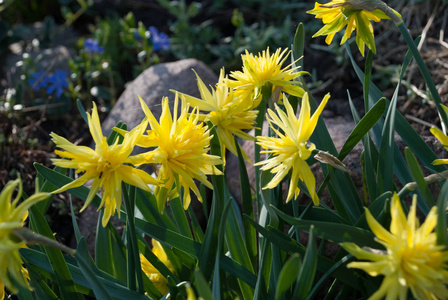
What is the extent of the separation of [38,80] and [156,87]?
0.92 metres

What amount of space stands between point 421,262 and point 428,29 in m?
2.68

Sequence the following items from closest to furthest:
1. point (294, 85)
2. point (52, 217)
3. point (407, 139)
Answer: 1. point (294, 85)
2. point (407, 139)
3. point (52, 217)

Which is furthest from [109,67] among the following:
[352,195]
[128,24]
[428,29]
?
→ [352,195]

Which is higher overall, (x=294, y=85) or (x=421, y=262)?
(x=294, y=85)

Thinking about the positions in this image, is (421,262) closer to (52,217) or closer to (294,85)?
(294,85)

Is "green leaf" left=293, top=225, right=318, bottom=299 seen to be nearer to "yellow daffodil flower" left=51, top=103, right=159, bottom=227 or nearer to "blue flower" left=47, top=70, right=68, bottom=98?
"yellow daffodil flower" left=51, top=103, right=159, bottom=227

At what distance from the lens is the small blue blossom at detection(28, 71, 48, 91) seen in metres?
3.02

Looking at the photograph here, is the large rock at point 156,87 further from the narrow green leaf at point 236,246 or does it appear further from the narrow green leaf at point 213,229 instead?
the narrow green leaf at point 213,229

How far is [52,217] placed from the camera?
237cm

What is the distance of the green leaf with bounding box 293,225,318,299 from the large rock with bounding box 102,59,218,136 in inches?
60.6

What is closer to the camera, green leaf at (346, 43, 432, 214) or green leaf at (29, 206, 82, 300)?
green leaf at (29, 206, 82, 300)

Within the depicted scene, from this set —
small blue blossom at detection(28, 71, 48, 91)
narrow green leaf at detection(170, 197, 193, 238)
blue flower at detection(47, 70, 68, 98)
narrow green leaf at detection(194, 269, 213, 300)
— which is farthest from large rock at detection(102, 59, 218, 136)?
narrow green leaf at detection(194, 269, 213, 300)

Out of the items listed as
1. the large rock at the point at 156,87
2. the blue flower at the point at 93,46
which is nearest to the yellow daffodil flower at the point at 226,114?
the large rock at the point at 156,87

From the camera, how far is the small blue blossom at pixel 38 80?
3024 mm
